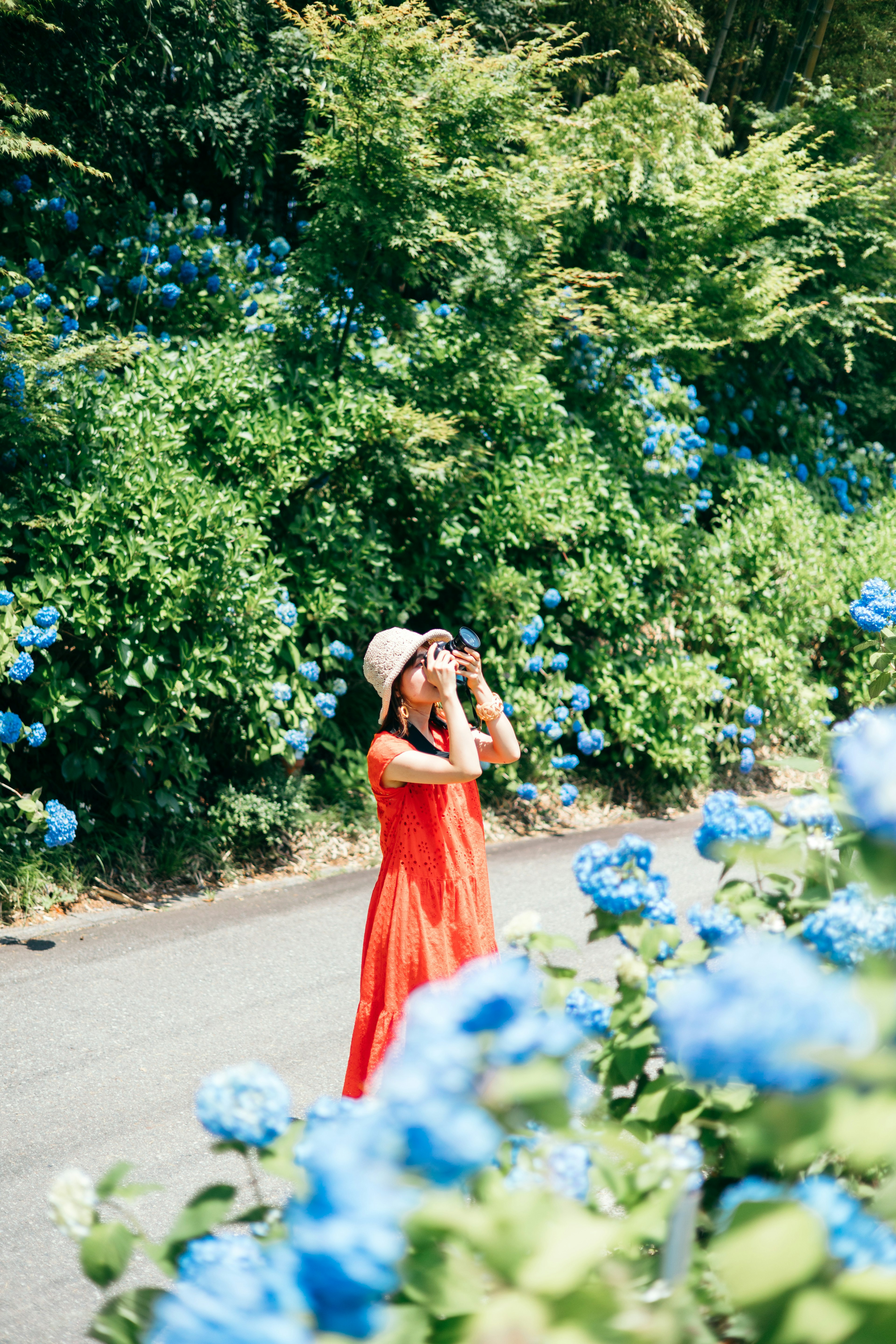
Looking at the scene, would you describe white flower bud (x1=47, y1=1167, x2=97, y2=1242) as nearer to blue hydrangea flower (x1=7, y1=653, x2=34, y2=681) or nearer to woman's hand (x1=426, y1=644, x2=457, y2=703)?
woman's hand (x1=426, y1=644, x2=457, y2=703)

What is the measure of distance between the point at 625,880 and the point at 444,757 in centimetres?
153

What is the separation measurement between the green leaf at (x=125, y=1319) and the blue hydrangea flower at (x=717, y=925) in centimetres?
81

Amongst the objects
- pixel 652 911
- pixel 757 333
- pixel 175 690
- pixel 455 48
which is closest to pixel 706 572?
pixel 757 333

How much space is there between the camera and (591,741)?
7.08 meters

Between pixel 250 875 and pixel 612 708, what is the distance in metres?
3.22

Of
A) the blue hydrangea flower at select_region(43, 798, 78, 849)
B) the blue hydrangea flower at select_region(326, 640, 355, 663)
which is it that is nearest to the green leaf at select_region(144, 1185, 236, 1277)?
the blue hydrangea flower at select_region(43, 798, 78, 849)

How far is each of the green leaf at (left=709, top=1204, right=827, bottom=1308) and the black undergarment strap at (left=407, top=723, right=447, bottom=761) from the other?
228 centimetres

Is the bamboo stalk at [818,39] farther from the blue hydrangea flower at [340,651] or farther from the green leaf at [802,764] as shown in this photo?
the green leaf at [802,764]

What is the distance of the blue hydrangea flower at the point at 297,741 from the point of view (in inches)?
222

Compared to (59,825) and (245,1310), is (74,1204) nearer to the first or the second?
(245,1310)

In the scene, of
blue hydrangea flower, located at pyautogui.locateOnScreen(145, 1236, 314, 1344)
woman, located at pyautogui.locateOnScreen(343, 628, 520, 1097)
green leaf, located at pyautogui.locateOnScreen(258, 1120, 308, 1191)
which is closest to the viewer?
blue hydrangea flower, located at pyautogui.locateOnScreen(145, 1236, 314, 1344)

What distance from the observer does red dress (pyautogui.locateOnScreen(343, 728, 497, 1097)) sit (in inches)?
114

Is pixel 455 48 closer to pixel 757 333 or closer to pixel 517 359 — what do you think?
pixel 517 359

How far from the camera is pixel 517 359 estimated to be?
6.86 meters
